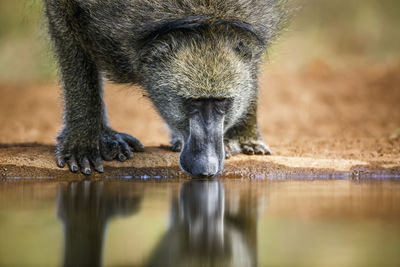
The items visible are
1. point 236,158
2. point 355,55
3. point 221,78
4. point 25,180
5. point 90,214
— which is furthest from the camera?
point 355,55

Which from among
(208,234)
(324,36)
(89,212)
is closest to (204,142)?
(89,212)

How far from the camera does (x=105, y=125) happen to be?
6645 millimetres

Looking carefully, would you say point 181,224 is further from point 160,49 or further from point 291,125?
point 291,125

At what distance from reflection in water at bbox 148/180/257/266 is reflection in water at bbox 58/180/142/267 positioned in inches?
10.9

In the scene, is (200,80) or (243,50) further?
(243,50)

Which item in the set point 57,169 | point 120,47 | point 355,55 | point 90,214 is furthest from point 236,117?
point 355,55

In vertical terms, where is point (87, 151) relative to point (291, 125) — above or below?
below

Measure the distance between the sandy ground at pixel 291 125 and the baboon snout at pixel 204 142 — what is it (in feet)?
2.80

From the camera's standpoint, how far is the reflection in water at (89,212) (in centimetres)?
289

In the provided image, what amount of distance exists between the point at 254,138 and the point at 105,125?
1.46 m

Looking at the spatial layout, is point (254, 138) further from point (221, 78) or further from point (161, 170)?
point (221, 78)

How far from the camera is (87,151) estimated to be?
19.7ft

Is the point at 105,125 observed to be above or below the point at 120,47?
below

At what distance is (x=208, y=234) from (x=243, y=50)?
7.73ft
